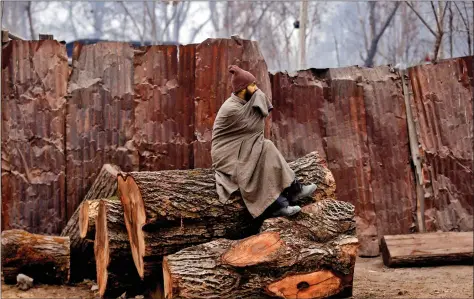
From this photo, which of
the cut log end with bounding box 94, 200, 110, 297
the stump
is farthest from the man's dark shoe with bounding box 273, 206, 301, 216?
the stump

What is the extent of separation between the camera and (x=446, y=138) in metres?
8.95

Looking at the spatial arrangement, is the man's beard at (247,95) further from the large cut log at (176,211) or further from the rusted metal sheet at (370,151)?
the rusted metal sheet at (370,151)

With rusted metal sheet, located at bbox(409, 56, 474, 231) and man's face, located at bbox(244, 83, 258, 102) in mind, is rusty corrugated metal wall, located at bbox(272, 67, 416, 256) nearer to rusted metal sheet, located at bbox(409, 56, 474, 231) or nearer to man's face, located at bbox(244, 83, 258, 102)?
rusted metal sheet, located at bbox(409, 56, 474, 231)

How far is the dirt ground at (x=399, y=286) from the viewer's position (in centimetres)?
670

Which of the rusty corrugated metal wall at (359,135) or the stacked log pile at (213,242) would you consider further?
the rusty corrugated metal wall at (359,135)

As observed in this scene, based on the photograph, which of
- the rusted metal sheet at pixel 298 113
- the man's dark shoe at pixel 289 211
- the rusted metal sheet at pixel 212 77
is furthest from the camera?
the rusted metal sheet at pixel 298 113

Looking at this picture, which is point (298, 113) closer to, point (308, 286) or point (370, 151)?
point (370, 151)

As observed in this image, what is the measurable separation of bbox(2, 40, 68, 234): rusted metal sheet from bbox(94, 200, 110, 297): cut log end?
1.36 m

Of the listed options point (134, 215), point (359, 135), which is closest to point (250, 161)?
point (134, 215)

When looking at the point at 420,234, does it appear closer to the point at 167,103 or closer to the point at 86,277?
the point at 167,103

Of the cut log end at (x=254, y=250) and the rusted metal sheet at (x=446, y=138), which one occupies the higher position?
the rusted metal sheet at (x=446, y=138)

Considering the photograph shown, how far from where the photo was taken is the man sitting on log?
251 inches

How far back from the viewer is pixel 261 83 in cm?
825

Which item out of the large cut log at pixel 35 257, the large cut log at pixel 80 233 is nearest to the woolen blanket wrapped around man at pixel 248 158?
Result: the large cut log at pixel 80 233
